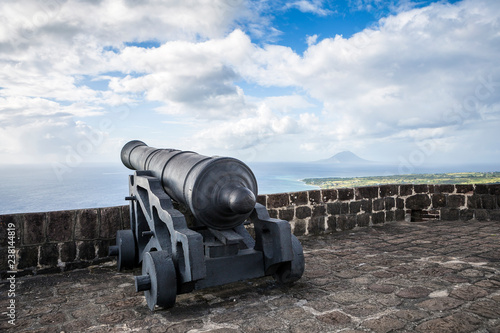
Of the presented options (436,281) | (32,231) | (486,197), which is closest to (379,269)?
(436,281)

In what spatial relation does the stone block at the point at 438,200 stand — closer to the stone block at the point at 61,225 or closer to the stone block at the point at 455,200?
the stone block at the point at 455,200

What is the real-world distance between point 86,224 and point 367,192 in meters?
5.22

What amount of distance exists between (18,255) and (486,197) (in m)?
8.69

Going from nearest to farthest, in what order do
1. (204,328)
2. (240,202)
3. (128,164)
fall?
(204,328) < (240,202) < (128,164)

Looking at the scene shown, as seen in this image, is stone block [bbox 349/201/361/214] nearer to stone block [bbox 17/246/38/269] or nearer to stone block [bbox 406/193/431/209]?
stone block [bbox 406/193/431/209]

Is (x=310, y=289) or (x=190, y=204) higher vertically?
(x=190, y=204)

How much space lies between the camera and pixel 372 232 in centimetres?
687

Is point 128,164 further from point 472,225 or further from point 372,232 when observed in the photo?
point 472,225

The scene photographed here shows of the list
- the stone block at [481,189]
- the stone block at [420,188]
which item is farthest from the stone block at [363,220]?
the stone block at [481,189]

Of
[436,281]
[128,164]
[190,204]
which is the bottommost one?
[436,281]

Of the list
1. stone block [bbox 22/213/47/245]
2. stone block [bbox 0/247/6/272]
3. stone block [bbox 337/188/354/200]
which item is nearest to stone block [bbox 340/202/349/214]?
stone block [bbox 337/188/354/200]

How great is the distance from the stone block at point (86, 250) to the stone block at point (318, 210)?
12.1 ft

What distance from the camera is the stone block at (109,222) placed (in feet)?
16.7

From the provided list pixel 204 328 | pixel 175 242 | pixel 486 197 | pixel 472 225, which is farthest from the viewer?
pixel 486 197
